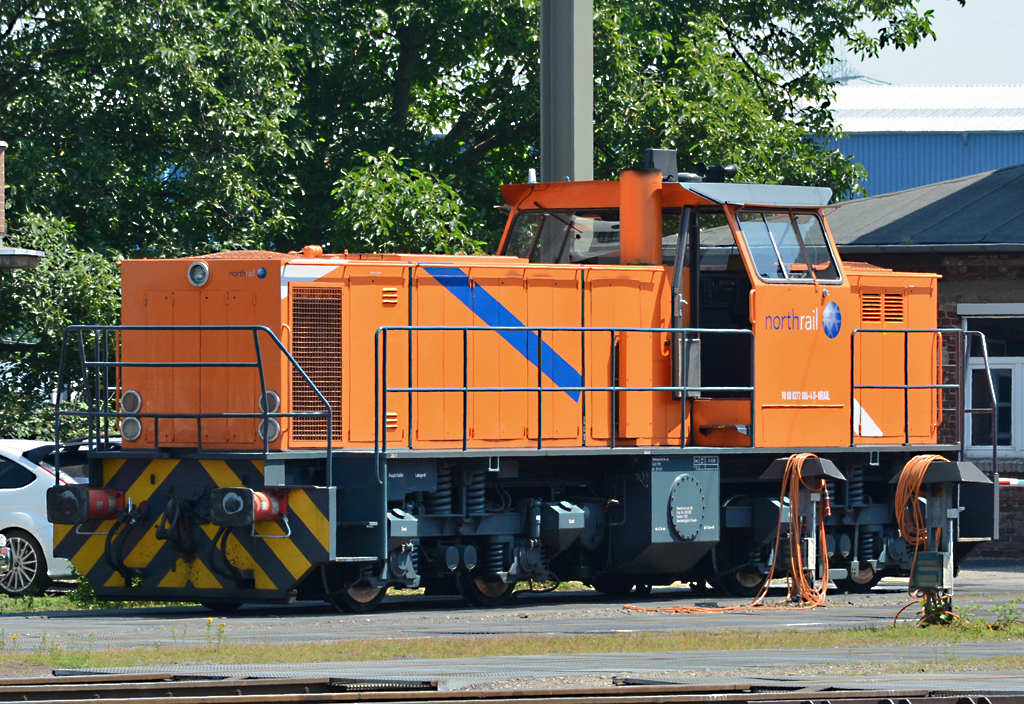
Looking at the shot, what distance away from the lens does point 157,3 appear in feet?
65.6

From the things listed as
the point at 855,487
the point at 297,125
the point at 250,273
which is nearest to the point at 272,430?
the point at 250,273

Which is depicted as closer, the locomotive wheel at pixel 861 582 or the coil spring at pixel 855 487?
the coil spring at pixel 855 487

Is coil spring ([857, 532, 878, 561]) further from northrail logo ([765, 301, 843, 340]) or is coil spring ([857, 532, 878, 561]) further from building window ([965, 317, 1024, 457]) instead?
building window ([965, 317, 1024, 457])

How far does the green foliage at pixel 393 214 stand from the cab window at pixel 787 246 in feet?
21.0

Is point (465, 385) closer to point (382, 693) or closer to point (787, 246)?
point (787, 246)

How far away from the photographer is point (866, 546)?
15.2m

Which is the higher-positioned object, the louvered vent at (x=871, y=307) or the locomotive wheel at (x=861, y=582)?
the louvered vent at (x=871, y=307)

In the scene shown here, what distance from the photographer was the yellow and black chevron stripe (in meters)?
12.3

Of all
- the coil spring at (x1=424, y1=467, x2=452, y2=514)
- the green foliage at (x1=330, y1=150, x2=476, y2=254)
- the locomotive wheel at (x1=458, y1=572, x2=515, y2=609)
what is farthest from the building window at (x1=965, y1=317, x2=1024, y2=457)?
the coil spring at (x1=424, y1=467, x2=452, y2=514)

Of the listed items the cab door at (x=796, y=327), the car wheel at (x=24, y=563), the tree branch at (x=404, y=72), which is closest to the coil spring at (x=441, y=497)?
the cab door at (x=796, y=327)

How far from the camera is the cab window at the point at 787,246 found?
566 inches

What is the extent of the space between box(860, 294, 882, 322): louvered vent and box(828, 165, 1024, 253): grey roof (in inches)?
176

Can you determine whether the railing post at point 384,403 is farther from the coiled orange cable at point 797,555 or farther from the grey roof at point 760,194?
the grey roof at point 760,194

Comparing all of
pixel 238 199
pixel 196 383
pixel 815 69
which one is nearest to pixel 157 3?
pixel 238 199
